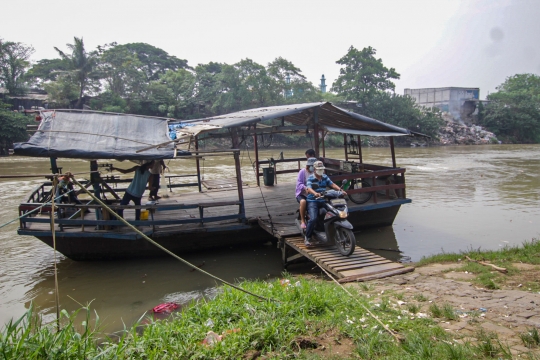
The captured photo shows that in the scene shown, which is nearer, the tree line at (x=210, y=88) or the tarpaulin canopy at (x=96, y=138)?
the tarpaulin canopy at (x=96, y=138)

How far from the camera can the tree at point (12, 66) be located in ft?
116

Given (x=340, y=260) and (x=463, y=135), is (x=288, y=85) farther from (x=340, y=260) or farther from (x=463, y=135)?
(x=340, y=260)

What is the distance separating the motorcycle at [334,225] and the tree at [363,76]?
4072 cm

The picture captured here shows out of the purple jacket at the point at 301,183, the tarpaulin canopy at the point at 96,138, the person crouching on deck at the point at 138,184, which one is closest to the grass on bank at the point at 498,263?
the purple jacket at the point at 301,183

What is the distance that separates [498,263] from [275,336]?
4044 millimetres

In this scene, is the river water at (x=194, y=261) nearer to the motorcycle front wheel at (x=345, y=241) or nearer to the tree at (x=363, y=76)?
the motorcycle front wheel at (x=345, y=241)

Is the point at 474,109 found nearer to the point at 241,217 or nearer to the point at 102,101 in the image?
the point at 102,101

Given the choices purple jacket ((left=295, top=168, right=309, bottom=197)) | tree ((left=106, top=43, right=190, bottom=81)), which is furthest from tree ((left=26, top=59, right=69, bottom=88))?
purple jacket ((left=295, top=168, right=309, bottom=197))

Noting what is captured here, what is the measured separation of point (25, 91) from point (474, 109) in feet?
169

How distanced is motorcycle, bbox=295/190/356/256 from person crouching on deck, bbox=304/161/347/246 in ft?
0.32

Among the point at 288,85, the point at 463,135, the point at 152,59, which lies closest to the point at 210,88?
the point at 288,85

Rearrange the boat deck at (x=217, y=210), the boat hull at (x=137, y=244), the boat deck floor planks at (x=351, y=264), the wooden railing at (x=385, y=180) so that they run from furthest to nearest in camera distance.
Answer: the wooden railing at (x=385, y=180)
the boat deck at (x=217, y=210)
the boat hull at (x=137, y=244)
the boat deck floor planks at (x=351, y=264)

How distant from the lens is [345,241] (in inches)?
242

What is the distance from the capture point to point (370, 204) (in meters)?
8.47
